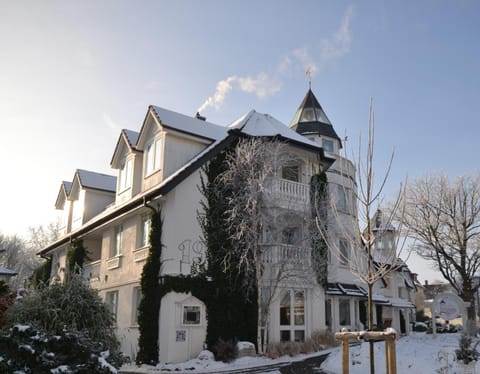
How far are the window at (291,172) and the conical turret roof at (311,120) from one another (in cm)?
666

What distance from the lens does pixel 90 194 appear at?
28016mm

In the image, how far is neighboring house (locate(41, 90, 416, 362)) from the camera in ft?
58.1

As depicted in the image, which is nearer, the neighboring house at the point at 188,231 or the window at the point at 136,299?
the neighboring house at the point at 188,231

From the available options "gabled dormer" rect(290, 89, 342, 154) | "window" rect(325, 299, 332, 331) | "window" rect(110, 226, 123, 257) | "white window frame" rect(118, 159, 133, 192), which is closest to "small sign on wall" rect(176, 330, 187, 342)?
"window" rect(110, 226, 123, 257)

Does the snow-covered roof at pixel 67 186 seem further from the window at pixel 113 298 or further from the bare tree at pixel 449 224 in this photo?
the bare tree at pixel 449 224

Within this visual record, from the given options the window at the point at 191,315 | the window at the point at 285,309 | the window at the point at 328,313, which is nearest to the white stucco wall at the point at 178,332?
the window at the point at 191,315

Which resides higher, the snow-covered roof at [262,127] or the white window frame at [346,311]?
the snow-covered roof at [262,127]

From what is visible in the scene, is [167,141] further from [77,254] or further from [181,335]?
[77,254]

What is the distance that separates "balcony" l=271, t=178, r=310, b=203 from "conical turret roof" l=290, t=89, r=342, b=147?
26.7 feet

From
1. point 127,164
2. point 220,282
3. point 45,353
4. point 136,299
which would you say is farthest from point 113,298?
point 45,353

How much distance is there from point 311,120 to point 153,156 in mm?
11997

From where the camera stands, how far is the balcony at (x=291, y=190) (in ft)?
62.9

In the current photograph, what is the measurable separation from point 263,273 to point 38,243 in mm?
44681

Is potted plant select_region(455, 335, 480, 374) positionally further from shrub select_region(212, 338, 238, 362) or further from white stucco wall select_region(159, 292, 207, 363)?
white stucco wall select_region(159, 292, 207, 363)
